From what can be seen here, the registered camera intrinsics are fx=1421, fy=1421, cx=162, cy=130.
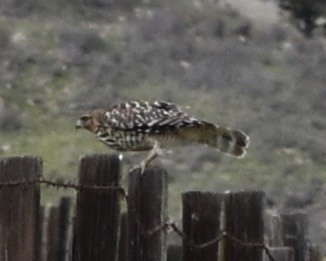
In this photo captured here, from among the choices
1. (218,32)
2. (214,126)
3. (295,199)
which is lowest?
(214,126)

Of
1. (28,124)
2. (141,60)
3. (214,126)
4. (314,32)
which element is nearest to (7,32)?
(141,60)

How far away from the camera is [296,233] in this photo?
6.44 metres

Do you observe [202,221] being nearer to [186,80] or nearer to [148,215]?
[148,215]

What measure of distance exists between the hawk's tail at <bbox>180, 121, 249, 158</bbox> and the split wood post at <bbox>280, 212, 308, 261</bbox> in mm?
539

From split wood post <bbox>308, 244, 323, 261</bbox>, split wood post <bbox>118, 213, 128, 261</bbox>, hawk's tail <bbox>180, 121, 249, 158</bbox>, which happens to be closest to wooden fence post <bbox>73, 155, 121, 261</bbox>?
split wood post <bbox>118, 213, 128, 261</bbox>

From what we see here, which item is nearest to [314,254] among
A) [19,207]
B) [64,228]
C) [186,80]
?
[64,228]

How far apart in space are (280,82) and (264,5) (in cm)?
1074

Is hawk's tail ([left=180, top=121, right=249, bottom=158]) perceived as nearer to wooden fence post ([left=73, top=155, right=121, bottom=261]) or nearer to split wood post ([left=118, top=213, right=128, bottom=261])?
split wood post ([left=118, top=213, right=128, bottom=261])

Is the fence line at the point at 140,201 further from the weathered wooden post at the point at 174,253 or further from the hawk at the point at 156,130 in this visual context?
the weathered wooden post at the point at 174,253

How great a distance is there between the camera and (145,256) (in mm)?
5102

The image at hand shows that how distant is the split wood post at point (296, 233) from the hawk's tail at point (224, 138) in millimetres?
539

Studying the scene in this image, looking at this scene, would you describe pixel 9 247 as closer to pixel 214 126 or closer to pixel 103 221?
pixel 103 221

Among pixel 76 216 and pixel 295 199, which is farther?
pixel 295 199

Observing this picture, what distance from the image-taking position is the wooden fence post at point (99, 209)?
5172 mm
